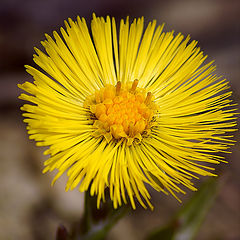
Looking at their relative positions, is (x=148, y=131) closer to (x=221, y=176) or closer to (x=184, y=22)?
(x=221, y=176)

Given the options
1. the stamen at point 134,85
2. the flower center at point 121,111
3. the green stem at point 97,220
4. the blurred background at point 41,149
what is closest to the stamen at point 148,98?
the flower center at point 121,111

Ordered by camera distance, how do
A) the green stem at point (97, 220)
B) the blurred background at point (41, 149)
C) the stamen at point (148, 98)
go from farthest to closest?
1. the blurred background at point (41, 149)
2. the stamen at point (148, 98)
3. the green stem at point (97, 220)

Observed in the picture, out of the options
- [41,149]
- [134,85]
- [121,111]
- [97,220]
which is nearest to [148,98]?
[134,85]

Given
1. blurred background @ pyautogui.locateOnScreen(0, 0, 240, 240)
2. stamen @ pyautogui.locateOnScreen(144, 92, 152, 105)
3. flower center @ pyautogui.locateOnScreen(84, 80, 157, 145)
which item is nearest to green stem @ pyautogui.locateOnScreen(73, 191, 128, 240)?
flower center @ pyautogui.locateOnScreen(84, 80, 157, 145)

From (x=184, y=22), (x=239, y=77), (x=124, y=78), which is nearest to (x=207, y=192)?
(x=124, y=78)

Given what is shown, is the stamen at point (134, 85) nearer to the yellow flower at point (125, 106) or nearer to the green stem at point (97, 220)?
A: the yellow flower at point (125, 106)

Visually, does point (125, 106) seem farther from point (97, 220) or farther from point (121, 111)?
point (97, 220)
